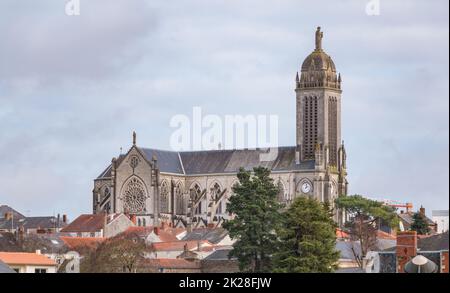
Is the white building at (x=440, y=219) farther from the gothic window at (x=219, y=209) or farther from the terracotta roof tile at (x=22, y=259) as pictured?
the terracotta roof tile at (x=22, y=259)

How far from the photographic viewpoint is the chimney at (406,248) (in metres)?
57.7

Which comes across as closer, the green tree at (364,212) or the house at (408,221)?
the green tree at (364,212)

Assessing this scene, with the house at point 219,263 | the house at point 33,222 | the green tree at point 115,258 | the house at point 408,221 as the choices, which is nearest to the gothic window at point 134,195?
the house at point 33,222

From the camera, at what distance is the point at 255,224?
78.2 metres

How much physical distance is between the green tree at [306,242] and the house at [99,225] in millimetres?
59752

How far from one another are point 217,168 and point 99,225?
26709 mm

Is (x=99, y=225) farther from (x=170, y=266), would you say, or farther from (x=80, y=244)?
(x=170, y=266)

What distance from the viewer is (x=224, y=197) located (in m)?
154

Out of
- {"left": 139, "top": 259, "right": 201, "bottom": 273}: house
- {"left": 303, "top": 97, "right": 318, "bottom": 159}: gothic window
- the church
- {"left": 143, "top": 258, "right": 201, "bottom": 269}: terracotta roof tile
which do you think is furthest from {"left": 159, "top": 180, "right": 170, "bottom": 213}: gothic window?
{"left": 143, "top": 258, "right": 201, "bottom": 269}: terracotta roof tile

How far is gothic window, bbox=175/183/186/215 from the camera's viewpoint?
507 feet

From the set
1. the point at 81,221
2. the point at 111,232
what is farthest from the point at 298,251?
the point at 81,221
